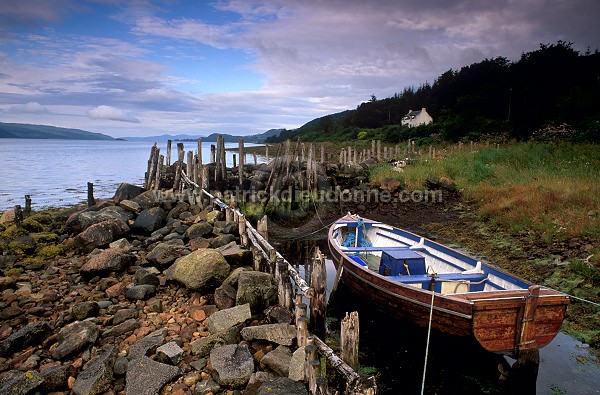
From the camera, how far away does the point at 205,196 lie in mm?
13906

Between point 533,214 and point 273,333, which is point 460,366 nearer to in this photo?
point 273,333

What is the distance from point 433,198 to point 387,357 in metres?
12.1

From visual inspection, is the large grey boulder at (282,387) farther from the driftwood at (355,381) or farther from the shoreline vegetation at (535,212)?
the shoreline vegetation at (535,212)

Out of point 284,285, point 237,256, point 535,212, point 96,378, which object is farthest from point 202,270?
point 535,212

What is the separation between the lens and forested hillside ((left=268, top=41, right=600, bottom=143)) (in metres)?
26.8

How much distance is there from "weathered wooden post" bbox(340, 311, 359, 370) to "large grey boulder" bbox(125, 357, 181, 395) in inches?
85.8

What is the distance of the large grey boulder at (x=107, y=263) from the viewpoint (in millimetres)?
7707

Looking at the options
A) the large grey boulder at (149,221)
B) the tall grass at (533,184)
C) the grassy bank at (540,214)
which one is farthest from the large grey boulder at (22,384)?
the tall grass at (533,184)

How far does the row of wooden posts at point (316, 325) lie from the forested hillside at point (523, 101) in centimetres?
1991

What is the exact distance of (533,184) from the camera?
13.6 meters

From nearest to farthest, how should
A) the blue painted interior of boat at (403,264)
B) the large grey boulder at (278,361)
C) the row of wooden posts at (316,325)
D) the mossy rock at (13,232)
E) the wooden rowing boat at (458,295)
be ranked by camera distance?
the row of wooden posts at (316,325) → the large grey boulder at (278,361) → the wooden rowing boat at (458,295) → the blue painted interior of boat at (403,264) → the mossy rock at (13,232)

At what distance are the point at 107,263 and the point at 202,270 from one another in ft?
8.02

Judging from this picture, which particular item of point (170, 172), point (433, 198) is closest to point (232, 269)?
point (433, 198)

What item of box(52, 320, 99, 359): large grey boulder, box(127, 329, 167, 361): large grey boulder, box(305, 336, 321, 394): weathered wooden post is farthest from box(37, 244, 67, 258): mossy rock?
box(305, 336, 321, 394): weathered wooden post
